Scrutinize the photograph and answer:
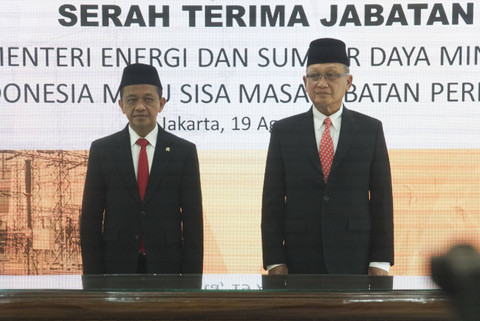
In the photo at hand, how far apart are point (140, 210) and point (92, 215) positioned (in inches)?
7.2

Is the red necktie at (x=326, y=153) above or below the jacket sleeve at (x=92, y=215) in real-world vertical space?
above

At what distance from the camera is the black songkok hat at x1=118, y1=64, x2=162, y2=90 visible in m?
2.39

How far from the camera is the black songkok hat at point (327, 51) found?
238 centimetres

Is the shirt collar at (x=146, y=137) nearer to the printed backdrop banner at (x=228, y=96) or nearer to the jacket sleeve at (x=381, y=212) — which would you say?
the printed backdrop banner at (x=228, y=96)

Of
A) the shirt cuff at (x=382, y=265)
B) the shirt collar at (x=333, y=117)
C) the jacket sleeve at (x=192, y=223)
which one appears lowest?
the shirt cuff at (x=382, y=265)

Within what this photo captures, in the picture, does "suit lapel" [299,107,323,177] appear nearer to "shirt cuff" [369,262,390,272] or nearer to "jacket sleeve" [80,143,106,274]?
"shirt cuff" [369,262,390,272]

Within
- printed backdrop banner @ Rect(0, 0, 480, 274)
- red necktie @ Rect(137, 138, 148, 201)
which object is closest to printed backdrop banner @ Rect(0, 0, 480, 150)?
printed backdrop banner @ Rect(0, 0, 480, 274)

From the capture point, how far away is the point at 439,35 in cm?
239

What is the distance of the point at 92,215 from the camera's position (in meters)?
2.43

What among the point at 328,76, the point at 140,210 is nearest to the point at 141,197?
the point at 140,210

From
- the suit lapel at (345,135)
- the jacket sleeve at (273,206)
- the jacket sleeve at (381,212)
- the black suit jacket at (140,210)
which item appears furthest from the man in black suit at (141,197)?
the jacket sleeve at (381,212)

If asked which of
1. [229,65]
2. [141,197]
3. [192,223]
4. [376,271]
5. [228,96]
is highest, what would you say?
[229,65]

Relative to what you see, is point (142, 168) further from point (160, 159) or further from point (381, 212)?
point (381, 212)

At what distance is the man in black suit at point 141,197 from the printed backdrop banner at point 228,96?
40mm
